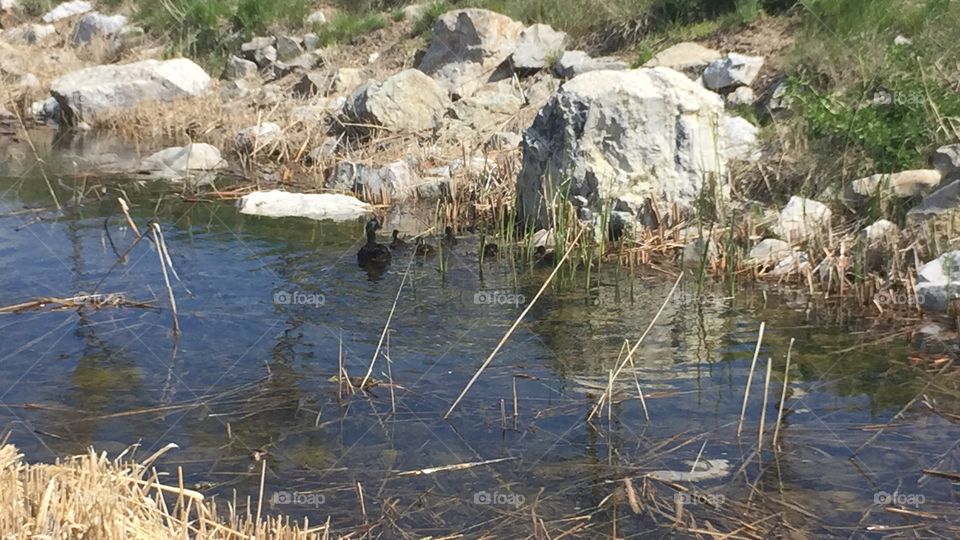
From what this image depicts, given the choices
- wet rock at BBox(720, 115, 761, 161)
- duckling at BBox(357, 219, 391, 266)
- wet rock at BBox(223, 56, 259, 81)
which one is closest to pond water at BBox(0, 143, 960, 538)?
duckling at BBox(357, 219, 391, 266)

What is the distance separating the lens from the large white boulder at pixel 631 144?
974 cm

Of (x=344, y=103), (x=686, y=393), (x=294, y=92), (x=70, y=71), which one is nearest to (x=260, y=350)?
(x=686, y=393)

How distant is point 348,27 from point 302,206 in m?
8.21

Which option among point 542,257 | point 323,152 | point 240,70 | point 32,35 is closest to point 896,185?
point 542,257

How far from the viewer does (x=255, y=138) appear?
46.8 ft

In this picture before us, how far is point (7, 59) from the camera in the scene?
65.1ft

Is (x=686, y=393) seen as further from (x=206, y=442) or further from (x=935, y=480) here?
(x=206, y=442)

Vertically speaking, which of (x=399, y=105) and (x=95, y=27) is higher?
(x=95, y=27)

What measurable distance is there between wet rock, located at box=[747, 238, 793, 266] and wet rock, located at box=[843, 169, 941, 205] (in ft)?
2.65

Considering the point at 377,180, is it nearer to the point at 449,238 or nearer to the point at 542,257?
the point at 449,238

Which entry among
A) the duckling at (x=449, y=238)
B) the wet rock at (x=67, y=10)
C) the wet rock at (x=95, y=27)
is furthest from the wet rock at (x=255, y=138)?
the wet rock at (x=67, y=10)

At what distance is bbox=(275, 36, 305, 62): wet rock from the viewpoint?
18.6m

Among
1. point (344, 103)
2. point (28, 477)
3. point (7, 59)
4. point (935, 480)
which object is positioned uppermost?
point (7, 59)

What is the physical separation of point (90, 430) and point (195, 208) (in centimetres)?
594
